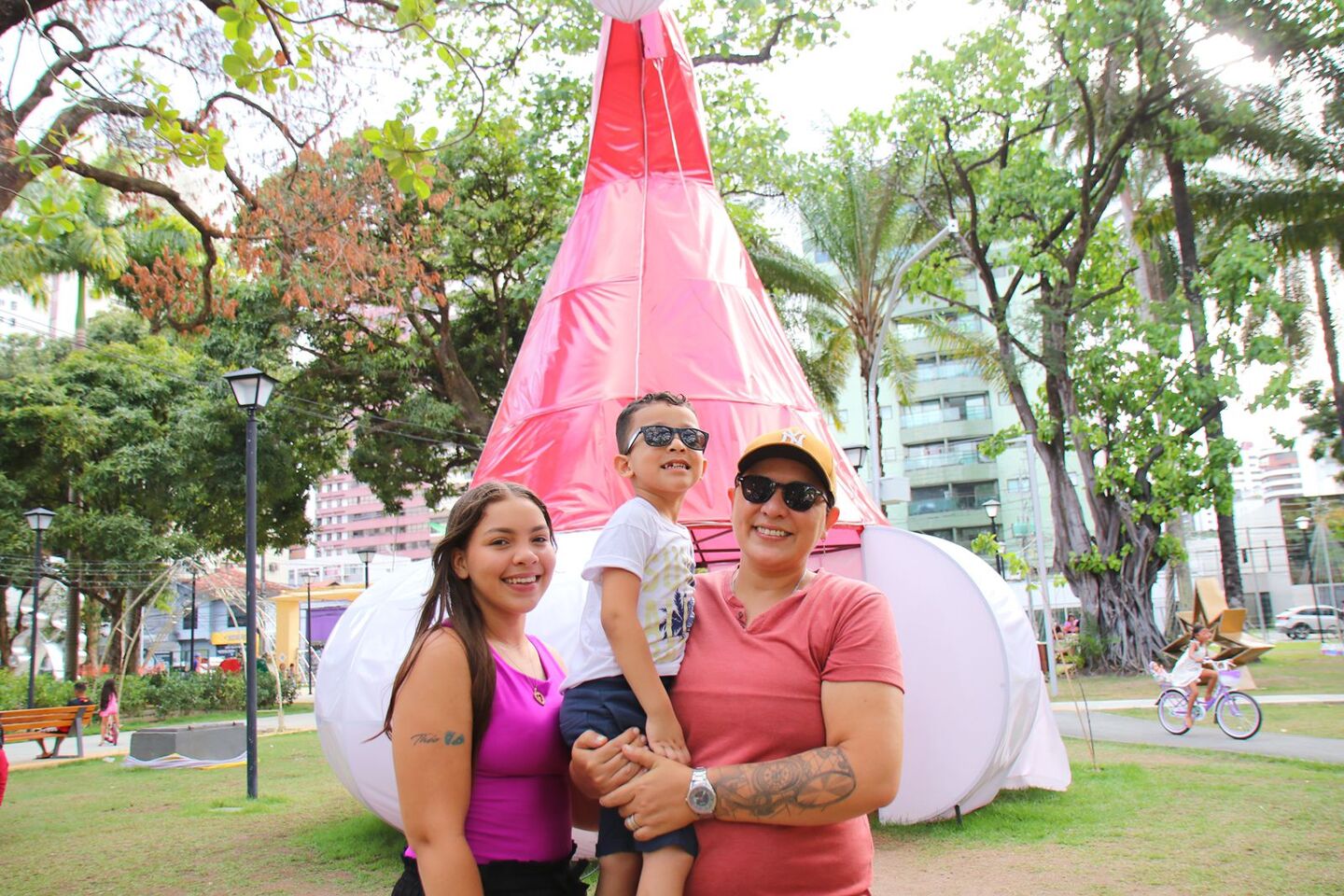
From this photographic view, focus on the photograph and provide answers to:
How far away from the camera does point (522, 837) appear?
222 centimetres

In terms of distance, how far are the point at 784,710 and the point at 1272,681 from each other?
19.7 metres

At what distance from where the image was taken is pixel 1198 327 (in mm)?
17734

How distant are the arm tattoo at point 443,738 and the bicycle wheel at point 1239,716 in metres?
11.4

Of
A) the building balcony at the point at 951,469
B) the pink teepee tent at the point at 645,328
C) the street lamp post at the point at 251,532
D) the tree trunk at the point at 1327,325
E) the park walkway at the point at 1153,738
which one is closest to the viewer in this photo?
the pink teepee tent at the point at 645,328

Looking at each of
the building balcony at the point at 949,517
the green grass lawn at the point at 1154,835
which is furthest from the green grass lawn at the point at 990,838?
the building balcony at the point at 949,517

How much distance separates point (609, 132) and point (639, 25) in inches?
32.1

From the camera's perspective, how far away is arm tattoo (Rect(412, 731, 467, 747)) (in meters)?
2.11

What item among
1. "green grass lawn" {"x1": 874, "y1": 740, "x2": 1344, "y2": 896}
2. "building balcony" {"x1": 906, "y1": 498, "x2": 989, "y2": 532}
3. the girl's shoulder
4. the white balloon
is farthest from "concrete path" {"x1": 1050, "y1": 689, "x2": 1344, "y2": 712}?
"building balcony" {"x1": 906, "y1": 498, "x2": 989, "y2": 532}

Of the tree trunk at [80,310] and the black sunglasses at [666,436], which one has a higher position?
the tree trunk at [80,310]

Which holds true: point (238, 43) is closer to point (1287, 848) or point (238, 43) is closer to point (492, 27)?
point (1287, 848)

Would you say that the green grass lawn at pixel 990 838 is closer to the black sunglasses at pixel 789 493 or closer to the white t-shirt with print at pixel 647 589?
the white t-shirt with print at pixel 647 589

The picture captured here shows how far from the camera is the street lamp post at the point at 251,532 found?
9.80 metres

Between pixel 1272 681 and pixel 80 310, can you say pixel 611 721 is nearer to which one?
pixel 1272 681

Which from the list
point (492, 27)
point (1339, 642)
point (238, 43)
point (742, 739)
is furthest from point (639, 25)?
point (1339, 642)
